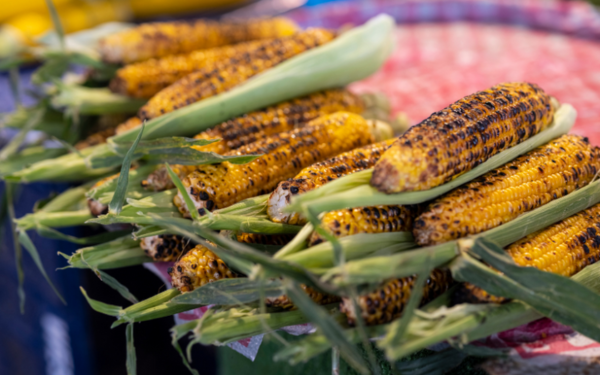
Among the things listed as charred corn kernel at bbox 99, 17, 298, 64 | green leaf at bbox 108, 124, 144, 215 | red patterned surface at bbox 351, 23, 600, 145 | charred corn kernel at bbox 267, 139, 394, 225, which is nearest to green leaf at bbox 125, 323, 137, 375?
green leaf at bbox 108, 124, 144, 215

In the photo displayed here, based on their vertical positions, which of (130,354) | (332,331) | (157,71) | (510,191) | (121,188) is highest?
(157,71)

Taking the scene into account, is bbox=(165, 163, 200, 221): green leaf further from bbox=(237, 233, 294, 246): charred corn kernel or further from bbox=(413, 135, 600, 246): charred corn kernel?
bbox=(413, 135, 600, 246): charred corn kernel

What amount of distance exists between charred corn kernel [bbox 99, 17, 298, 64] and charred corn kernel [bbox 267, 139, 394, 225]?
41.8 inches

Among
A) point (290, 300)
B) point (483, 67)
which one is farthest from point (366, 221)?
point (483, 67)

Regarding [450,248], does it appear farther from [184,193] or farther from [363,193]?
[184,193]

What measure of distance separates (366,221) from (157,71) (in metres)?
1.12

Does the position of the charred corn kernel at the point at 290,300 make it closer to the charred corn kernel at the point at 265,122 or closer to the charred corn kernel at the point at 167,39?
the charred corn kernel at the point at 265,122

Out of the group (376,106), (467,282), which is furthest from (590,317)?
(376,106)

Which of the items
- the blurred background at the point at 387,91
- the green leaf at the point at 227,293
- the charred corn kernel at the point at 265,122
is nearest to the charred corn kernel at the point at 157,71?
the charred corn kernel at the point at 265,122

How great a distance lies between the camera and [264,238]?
1012 millimetres

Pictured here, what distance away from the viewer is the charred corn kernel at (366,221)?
84 cm

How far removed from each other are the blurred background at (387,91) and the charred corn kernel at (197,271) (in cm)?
19

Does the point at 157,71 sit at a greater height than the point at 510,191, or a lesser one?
greater

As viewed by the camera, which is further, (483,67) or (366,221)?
(483,67)
